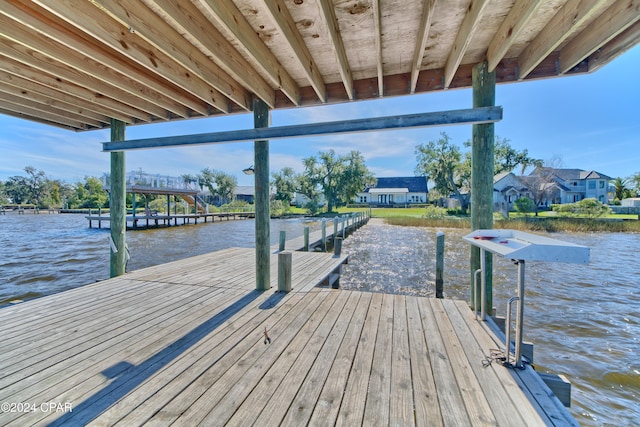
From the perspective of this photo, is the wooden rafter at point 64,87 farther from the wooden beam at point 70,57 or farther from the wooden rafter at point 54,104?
the wooden beam at point 70,57

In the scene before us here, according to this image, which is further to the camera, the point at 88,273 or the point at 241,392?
the point at 88,273

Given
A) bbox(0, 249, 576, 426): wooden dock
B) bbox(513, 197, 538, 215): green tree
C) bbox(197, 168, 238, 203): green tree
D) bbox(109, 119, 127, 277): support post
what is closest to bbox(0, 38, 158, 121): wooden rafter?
bbox(109, 119, 127, 277): support post

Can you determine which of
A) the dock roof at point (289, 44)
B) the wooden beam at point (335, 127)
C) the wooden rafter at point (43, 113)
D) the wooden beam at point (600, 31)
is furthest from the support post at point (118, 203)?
the wooden beam at point (600, 31)

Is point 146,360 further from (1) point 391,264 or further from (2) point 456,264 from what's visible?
(2) point 456,264

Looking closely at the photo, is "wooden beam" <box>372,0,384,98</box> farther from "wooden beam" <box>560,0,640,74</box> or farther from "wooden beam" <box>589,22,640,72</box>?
"wooden beam" <box>589,22,640,72</box>

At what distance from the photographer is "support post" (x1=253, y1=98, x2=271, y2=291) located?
378 centimetres

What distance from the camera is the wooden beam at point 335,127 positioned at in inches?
98.6

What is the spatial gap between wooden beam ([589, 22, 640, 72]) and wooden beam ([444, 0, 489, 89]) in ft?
3.84

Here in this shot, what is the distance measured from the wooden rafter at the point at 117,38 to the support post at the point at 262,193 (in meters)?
0.76

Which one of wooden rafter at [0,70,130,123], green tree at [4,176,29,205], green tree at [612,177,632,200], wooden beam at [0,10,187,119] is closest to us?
wooden beam at [0,10,187,119]

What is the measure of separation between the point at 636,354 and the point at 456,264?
5195mm

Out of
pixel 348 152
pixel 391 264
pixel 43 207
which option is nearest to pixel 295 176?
pixel 348 152

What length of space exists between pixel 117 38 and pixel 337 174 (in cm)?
3116

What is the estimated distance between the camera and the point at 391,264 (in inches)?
354
